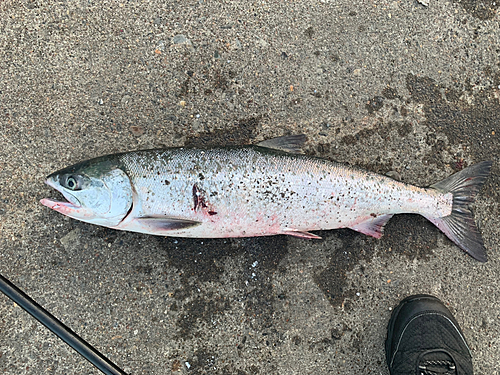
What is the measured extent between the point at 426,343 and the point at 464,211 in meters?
1.40

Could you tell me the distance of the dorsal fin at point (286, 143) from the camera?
115 inches

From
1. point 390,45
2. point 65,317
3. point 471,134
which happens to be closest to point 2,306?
point 65,317

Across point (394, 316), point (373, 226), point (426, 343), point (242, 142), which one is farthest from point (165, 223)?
point (426, 343)

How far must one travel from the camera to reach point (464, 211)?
317 cm

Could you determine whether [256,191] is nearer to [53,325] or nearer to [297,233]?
[297,233]

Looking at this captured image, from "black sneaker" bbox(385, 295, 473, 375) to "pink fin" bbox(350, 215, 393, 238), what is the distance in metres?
0.87

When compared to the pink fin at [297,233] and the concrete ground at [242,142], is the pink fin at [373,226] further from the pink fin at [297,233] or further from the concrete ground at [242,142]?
the pink fin at [297,233]

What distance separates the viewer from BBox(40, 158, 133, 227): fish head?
2.67m

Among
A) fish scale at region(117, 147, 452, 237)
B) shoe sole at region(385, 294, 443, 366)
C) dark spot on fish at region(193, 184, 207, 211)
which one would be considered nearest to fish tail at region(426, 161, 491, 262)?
fish scale at region(117, 147, 452, 237)

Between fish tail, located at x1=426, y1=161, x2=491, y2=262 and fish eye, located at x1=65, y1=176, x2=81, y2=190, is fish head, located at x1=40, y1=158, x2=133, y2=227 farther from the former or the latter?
fish tail, located at x1=426, y1=161, x2=491, y2=262

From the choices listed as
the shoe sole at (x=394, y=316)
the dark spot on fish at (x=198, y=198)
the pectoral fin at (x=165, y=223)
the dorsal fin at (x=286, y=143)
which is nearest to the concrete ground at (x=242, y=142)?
the shoe sole at (x=394, y=316)

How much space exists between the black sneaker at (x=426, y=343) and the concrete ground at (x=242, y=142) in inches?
5.9

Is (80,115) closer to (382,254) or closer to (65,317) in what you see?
(65,317)

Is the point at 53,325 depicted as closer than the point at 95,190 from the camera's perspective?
Yes
